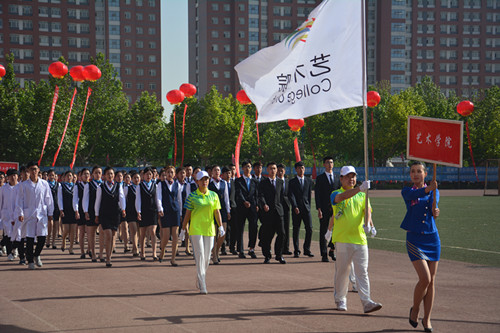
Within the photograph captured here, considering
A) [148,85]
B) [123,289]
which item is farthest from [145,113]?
[123,289]

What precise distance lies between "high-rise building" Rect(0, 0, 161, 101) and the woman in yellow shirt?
10202cm

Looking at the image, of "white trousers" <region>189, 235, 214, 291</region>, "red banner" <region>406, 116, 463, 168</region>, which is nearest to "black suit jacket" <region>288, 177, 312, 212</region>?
"white trousers" <region>189, 235, 214, 291</region>

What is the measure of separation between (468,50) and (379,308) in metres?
127

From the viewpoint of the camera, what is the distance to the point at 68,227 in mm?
15992

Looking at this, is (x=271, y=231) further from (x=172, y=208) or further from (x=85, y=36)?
(x=85, y=36)

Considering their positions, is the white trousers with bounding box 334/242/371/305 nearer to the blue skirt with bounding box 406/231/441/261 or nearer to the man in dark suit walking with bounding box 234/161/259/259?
the blue skirt with bounding box 406/231/441/261

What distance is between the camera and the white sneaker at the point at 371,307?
730cm

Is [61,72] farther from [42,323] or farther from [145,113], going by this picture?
[145,113]

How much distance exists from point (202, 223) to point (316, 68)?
3.13 meters

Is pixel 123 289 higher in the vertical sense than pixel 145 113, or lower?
lower

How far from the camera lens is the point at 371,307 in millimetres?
7359

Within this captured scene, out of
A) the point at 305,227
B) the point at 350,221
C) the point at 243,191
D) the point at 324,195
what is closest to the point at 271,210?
the point at 305,227

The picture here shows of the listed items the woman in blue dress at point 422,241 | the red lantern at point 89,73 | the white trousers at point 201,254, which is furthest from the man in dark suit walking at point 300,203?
the red lantern at point 89,73

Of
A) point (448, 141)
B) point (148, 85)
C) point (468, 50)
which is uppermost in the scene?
point (468, 50)
